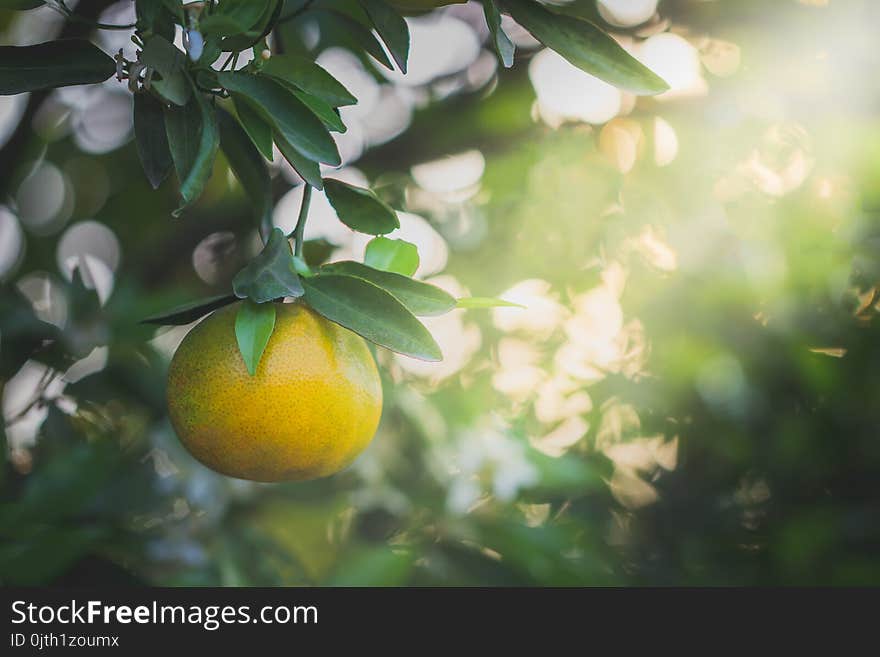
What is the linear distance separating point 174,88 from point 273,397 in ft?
0.87

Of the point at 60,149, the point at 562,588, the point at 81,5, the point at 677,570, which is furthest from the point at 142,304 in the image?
the point at 677,570

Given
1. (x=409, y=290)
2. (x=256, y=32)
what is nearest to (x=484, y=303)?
(x=409, y=290)

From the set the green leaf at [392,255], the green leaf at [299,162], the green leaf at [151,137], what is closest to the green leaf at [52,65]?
the green leaf at [151,137]

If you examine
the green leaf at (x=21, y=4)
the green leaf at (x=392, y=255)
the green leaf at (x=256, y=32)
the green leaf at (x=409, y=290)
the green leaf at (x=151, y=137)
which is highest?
the green leaf at (x=256, y=32)

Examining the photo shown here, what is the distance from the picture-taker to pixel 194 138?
620mm

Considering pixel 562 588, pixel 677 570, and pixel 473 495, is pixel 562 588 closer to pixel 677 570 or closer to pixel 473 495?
pixel 473 495

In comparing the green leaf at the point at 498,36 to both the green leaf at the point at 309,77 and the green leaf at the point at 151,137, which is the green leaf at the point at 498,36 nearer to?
the green leaf at the point at 309,77

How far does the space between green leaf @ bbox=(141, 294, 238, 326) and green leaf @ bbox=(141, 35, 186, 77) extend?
19cm

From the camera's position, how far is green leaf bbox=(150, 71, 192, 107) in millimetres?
579

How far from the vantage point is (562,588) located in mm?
1416

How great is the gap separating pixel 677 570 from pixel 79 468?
143cm

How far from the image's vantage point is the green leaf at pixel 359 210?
27.9 inches

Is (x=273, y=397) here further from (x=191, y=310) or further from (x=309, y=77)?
(x=309, y=77)

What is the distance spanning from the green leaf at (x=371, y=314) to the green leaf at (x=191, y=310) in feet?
0.27
